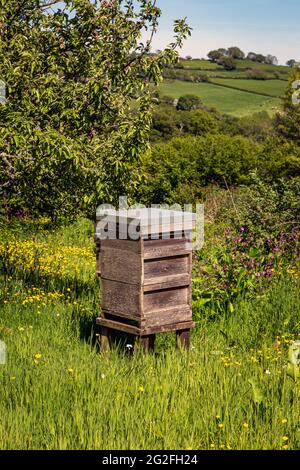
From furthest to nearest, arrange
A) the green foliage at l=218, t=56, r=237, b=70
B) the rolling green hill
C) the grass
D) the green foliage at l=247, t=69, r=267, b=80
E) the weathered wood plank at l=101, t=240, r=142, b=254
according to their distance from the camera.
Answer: the green foliage at l=218, t=56, r=237, b=70 → the green foliage at l=247, t=69, r=267, b=80 → the rolling green hill → the weathered wood plank at l=101, t=240, r=142, b=254 → the grass

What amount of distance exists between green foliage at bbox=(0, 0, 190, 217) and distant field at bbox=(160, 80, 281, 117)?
179 ft

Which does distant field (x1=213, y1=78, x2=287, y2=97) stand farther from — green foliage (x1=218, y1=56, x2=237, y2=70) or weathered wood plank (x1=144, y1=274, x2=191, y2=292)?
weathered wood plank (x1=144, y1=274, x2=191, y2=292)

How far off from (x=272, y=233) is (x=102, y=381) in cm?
594

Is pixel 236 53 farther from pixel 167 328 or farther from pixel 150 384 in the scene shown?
pixel 150 384

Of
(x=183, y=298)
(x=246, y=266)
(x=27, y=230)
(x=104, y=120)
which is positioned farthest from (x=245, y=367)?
(x=27, y=230)

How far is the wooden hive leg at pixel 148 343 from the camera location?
7324 mm

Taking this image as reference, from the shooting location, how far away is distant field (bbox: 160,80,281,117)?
65.4 metres

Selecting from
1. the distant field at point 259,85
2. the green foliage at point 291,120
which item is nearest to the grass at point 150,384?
the green foliage at point 291,120

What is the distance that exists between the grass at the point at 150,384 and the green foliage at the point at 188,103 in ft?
166

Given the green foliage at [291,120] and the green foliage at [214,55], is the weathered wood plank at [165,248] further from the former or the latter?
the green foliage at [214,55]

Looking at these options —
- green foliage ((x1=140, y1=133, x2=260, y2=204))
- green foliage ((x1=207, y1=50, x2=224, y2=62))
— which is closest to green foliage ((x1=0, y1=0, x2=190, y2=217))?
green foliage ((x1=140, y1=133, x2=260, y2=204))

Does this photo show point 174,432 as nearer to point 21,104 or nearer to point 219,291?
point 219,291

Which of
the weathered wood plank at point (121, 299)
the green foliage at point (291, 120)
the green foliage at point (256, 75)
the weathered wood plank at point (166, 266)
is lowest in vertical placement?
the weathered wood plank at point (121, 299)

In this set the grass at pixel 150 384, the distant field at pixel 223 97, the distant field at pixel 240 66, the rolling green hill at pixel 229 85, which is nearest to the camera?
the grass at pixel 150 384
